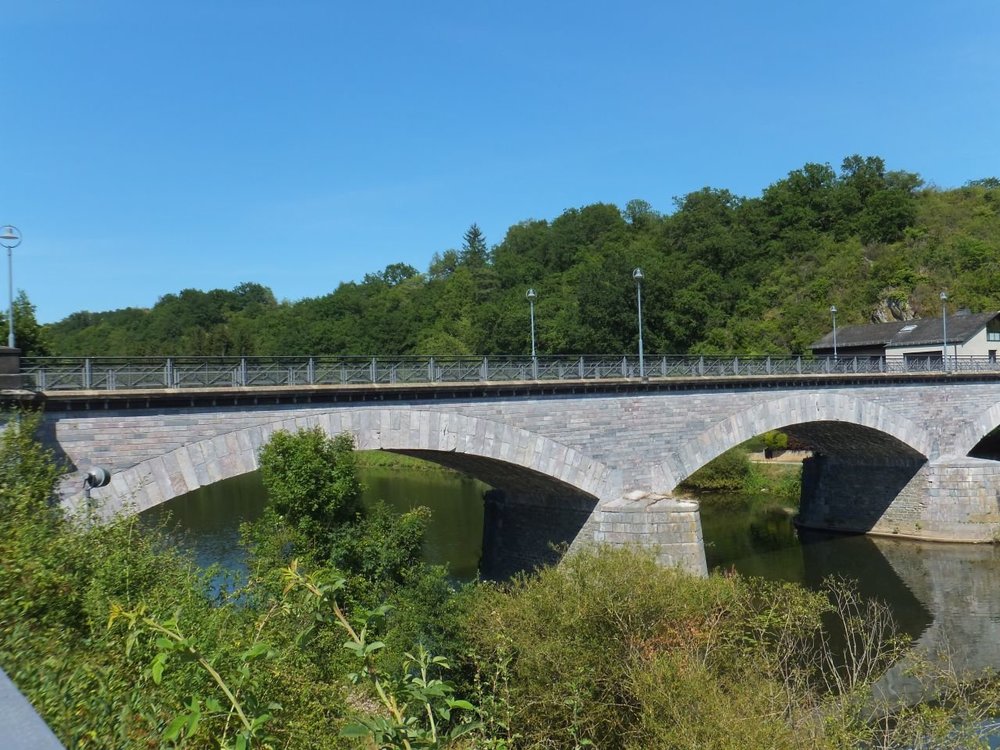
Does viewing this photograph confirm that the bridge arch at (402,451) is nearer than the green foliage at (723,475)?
Yes

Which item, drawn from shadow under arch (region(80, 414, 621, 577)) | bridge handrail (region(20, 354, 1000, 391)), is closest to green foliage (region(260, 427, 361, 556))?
shadow under arch (region(80, 414, 621, 577))

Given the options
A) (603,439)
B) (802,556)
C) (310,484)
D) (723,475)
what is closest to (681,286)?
(723,475)

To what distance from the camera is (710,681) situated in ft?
36.3

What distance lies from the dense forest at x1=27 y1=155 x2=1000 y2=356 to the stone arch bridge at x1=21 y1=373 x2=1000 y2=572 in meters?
22.3

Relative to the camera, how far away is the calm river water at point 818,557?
21344mm

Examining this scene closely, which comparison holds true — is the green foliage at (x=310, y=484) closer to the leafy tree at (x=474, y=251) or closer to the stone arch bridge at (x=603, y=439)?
the stone arch bridge at (x=603, y=439)

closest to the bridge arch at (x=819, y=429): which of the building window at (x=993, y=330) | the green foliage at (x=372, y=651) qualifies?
the green foliage at (x=372, y=651)

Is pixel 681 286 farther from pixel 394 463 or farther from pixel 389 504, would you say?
pixel 389 504

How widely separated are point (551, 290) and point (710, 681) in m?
63.5

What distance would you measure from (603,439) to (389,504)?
42.9 feet

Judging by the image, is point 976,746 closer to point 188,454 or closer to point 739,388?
point 188,454

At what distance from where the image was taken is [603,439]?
22.9 metres

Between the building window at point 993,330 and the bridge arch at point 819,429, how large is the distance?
41.1ft

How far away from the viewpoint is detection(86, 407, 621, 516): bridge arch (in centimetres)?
1573
